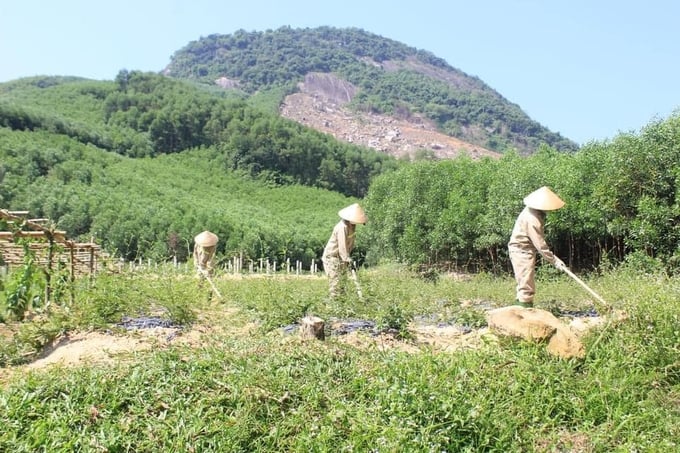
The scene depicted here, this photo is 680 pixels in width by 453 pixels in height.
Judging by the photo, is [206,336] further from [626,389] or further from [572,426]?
[626,389]

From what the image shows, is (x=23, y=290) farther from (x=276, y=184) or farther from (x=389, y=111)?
(x=389, y=111)

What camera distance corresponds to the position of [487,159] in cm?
2544

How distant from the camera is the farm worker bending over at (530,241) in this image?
6770mm

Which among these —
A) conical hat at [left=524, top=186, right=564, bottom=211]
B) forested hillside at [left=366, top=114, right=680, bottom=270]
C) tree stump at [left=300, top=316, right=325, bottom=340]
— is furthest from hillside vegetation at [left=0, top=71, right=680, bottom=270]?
conical hat at [left=524, top=186, right=564, bottom=211]

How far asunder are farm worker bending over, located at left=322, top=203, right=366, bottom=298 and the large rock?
2.75 m

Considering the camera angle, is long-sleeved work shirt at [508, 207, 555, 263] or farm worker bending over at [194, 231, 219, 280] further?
farm worker bending over at [194, 231, 219, 280]

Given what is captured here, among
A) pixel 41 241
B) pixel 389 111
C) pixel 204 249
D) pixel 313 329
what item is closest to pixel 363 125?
pixel 389 111

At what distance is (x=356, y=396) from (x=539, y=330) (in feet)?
6.33

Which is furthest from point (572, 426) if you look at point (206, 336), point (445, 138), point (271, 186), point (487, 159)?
point (445, 138)

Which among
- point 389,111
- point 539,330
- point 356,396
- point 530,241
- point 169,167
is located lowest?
point 356,396

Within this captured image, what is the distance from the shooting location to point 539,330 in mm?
5293

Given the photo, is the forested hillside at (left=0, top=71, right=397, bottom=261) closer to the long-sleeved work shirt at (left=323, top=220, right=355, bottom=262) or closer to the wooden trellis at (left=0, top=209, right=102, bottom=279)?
the wooden trellis at (left=0, top=209, right=102, bottom=279)

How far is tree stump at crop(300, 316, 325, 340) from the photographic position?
18.3 feet

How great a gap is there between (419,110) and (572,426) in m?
175
